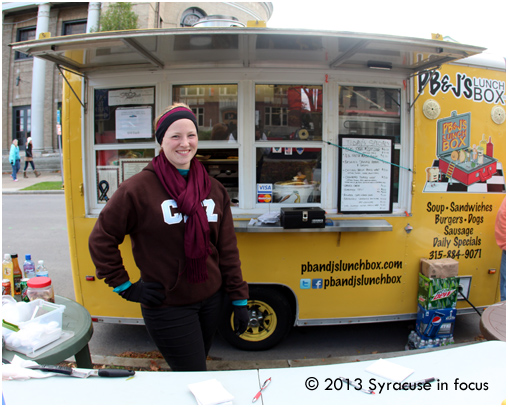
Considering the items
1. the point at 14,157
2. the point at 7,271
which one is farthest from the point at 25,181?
the point at 7,271

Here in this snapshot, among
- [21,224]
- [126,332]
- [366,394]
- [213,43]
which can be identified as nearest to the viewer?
[366,394]

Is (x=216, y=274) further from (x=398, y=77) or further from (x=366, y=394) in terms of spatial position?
(x=398, y=77)

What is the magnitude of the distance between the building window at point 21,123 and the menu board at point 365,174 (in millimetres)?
24644

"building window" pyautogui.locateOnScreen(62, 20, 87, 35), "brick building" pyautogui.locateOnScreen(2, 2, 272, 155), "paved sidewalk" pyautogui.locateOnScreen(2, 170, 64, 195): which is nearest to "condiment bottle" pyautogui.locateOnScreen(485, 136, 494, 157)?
"paved sidewalk" pyautogui.locateOnScreen(2, 170, 64, 195)

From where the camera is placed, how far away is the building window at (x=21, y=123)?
22609mm

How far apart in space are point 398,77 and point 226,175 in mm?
1911

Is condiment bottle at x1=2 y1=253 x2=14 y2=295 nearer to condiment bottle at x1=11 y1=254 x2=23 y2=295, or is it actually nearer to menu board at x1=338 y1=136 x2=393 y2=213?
condiment bottle at x1=11 y1=254 x2=23 y2=295

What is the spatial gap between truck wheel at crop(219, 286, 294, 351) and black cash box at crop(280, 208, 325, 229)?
77 centimetres

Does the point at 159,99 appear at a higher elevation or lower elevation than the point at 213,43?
lower

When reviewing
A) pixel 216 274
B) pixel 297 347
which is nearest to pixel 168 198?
pixel 216 274

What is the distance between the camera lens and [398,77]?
348cm

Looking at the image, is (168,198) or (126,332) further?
(126,332)

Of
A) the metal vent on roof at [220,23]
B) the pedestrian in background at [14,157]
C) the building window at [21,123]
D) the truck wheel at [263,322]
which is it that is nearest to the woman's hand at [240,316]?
the truck wheel at [263,322]

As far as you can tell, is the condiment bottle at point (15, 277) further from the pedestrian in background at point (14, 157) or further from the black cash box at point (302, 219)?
the pedestrian in background at point (14, 157)
